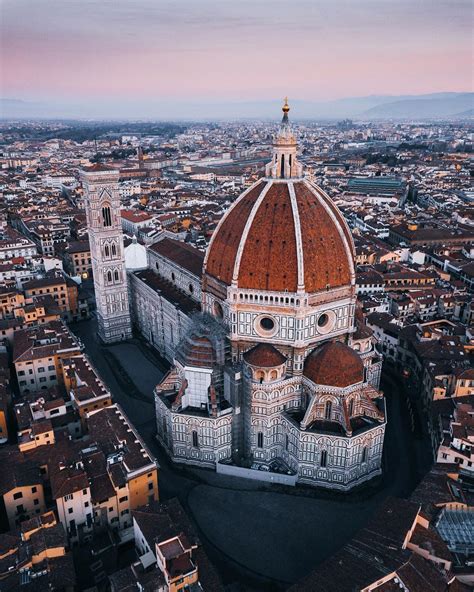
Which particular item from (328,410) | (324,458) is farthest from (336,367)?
(324,458)

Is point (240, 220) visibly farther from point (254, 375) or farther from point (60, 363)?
point (60, 363)

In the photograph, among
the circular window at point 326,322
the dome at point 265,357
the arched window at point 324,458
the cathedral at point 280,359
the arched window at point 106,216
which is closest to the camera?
the arched window at point 324,458

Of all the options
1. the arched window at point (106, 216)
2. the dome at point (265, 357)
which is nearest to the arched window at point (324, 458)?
the dome at point (265, 357)

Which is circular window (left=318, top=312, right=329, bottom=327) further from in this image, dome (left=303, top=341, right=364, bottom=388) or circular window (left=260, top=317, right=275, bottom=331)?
circular window (left=260, top=317, right=275, bottom=331)

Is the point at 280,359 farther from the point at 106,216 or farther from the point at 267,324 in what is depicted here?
the point at 106,216

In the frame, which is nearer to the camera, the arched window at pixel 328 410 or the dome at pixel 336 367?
the dome at pixel 336 367

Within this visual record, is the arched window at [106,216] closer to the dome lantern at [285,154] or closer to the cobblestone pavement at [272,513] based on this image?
the dome lantern at [285,154]

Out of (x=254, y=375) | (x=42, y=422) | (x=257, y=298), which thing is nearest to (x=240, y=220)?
(x=257, y=298)
